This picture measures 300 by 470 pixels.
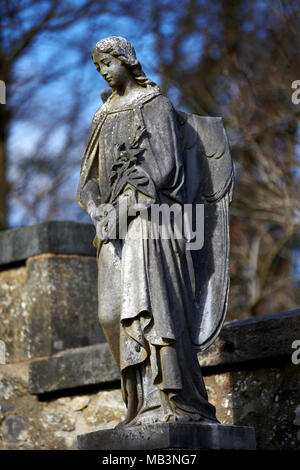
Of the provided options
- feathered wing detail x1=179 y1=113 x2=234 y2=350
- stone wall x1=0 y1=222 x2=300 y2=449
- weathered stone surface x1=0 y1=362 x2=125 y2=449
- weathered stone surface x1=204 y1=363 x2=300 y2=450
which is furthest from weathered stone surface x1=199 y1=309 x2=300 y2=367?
weathered stone surface x1=0 y1=362 x2=125 y2=449

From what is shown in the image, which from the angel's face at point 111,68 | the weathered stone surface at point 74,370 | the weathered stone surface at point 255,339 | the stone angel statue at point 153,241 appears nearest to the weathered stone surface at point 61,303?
the weathered stone surface at point 74,370

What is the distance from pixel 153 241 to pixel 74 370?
1898 millimetres

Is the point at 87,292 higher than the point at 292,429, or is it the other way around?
the point at 87,292

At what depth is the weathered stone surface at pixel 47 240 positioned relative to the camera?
6738 millimetres

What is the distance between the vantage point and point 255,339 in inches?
218

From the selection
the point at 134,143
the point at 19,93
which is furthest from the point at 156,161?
the point at 19,93

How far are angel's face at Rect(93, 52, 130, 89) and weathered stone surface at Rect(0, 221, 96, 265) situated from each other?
1960 mm

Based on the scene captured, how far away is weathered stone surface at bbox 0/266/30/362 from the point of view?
22.2 ft

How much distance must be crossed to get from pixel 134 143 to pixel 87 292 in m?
2.17

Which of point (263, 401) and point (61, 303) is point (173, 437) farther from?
point (61, 303)

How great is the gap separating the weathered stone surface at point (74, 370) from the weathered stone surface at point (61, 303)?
0.50 ft

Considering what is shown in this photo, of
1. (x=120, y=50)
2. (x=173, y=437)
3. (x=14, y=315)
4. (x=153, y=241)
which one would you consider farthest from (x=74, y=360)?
(x=120, y=50)
